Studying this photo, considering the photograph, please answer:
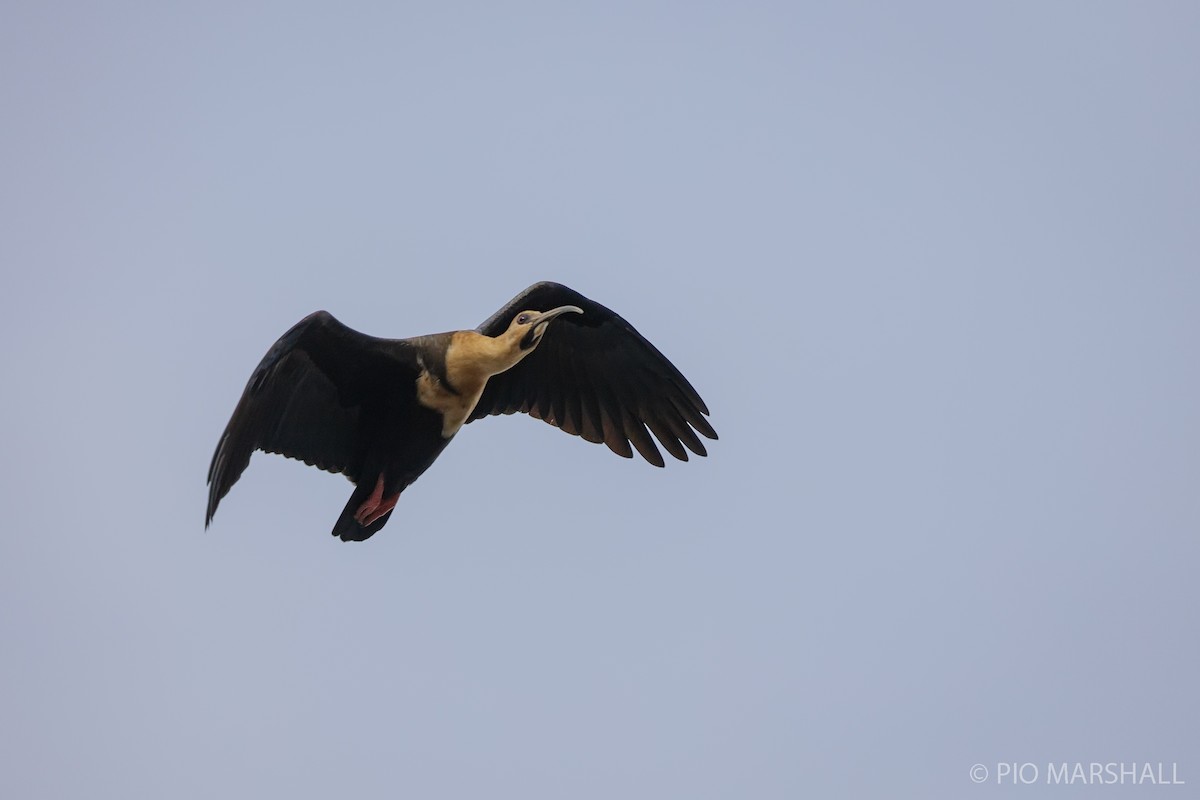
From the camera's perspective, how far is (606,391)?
53.6ft

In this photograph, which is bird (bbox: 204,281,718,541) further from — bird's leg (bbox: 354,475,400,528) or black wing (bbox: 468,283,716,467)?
black wing (bbox: 468,283,716,467)

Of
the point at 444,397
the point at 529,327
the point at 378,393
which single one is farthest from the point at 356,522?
the point at 529,327

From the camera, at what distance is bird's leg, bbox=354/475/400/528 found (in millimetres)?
14773

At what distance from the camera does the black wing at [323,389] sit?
45.1 ft

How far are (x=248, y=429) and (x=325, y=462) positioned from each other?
5.04ft

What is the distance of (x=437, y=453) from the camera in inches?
581

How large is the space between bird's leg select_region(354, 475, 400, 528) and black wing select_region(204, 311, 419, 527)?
241 mm

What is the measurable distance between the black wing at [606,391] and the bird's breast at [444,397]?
144 cm

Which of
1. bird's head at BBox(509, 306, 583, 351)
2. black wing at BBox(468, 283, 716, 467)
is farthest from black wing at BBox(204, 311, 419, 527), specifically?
black wing at BBox(468, 283, 716, 467)

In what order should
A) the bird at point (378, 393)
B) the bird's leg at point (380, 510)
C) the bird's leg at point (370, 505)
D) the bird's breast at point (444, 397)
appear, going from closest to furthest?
the bird at point (378, 393) < the bird's breast at point (444, 397) < the bird's leg at point (370, 505) < the bird's leg at point (380, 510)

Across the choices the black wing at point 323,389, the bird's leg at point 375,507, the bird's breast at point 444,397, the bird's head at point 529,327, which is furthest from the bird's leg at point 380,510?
the bird's head at point 529,327

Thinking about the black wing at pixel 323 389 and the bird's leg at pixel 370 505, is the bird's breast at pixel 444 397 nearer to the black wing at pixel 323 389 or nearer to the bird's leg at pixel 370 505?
the black wing at pixel 323 389

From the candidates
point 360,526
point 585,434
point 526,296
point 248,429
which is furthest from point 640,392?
point 248,429

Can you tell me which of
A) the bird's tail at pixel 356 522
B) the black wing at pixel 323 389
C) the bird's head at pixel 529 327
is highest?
the bird's head at pixel 529 327
